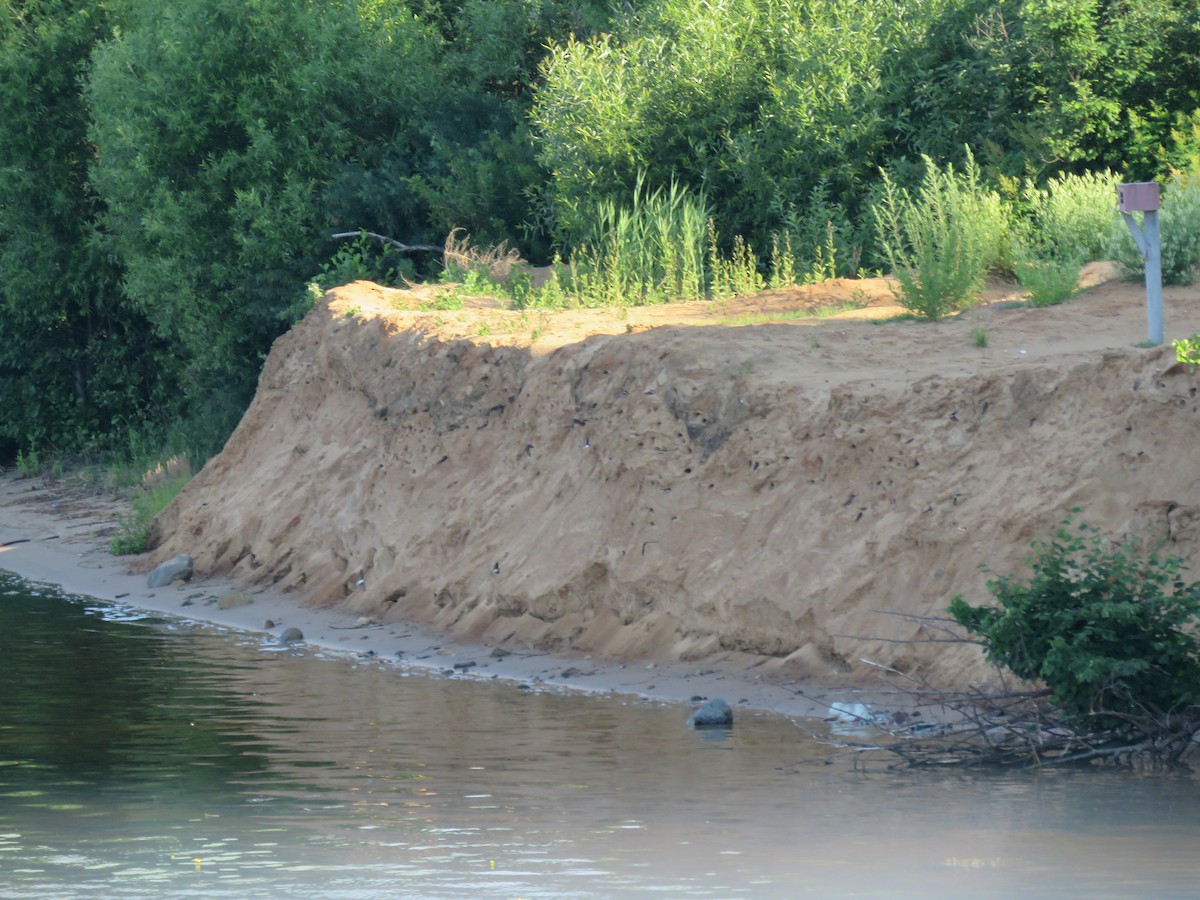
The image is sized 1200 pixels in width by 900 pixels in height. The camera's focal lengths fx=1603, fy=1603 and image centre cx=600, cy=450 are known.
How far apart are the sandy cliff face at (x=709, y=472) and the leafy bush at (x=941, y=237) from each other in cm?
39

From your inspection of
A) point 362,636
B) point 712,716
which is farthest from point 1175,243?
point 362,636

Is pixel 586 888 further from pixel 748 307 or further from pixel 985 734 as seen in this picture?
pixel 748 307

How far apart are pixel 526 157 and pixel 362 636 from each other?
814 centimetres

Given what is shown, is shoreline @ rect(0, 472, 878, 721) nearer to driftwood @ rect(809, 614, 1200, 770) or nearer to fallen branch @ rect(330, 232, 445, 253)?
driftwood @ rect(809, 614, 1200, 770)

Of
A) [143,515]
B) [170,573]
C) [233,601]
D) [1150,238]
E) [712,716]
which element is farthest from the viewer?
[143,515]

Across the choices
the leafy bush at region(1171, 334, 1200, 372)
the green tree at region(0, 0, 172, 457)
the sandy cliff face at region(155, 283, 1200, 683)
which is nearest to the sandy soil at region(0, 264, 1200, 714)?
the sandy cliff face at region(155, 283, 1200, 683)

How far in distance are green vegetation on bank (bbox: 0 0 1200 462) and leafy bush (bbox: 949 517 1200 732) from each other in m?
5.23

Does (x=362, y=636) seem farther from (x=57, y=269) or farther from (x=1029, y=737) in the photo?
(x=57, y=269)

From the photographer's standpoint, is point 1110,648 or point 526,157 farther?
point 526,157

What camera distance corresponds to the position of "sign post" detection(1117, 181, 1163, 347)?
1027cm

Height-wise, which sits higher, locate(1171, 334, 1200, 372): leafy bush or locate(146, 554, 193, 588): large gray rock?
locate(1171, 334, 1200, 372): leafy bush

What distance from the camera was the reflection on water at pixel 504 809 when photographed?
245 inches

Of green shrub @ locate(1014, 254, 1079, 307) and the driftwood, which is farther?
green shrub @ locate(1014, 254, 1079, 307)

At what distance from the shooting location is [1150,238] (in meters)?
10.6
